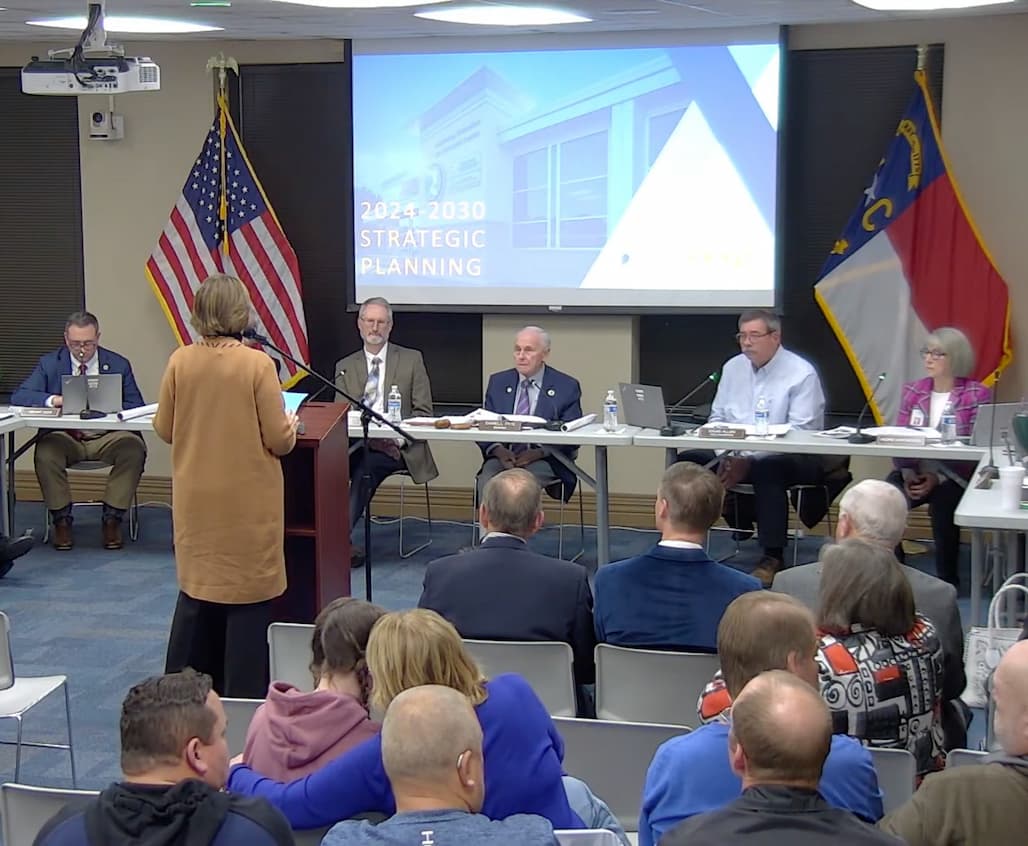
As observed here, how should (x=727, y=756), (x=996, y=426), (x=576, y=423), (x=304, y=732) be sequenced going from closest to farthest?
(x=727, y=756)
(x=304, y=732)
(x=996, y=426)
(x=576, y=423)

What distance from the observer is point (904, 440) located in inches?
230

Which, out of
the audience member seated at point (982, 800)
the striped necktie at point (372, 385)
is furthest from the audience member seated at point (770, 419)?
the audience member seated at point (982, 800)

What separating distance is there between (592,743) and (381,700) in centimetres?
61

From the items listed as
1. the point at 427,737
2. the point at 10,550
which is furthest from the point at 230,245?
the point at 427,737

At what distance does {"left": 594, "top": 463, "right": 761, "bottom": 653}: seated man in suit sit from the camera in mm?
3350

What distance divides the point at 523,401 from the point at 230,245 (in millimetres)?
2119

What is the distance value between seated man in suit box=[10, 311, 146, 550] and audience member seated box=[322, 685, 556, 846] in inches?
215

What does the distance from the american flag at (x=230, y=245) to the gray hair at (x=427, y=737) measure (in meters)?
5.88

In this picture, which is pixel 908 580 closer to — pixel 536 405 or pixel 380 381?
pixel 536 405

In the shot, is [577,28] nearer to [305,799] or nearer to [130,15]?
[130,15]

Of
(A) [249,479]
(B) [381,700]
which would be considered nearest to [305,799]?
(B) [381,700]

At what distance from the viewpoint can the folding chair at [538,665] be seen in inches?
127

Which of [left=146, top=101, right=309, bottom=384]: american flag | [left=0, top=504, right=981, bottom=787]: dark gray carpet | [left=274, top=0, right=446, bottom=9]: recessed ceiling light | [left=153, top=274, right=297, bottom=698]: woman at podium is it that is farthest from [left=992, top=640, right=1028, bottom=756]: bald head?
[left=146, top=101, right=309, bottom=384]: american flag

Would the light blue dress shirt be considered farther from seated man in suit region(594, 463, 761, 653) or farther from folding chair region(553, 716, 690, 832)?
folding chair region(553, 716, 690, 832)
